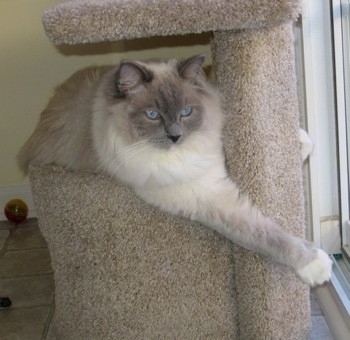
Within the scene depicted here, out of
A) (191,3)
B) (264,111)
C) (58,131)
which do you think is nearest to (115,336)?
(58,131)

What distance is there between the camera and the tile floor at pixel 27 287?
65.7 inches

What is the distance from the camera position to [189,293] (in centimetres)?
136

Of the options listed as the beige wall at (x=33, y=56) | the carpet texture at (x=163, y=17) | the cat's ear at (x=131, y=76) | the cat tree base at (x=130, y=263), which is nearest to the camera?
the carpet texture at (x=163, y=17)

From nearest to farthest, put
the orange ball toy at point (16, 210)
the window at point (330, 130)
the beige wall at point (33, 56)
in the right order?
the window at point (330, 130), the beige wall at point (33, 56), the orange ball toy at point (16, 210)

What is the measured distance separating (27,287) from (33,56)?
98cm

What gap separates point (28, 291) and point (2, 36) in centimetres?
108

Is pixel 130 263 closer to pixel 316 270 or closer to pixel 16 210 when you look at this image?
pixel 316 270

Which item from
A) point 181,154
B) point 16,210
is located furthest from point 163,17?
point 16,210

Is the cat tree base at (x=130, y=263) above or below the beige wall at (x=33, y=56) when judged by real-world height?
below

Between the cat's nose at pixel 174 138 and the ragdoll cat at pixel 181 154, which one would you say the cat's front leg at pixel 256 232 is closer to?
the ragdoll cat at pixel 181 154

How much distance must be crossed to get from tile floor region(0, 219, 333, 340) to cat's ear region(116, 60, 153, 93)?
85 centimetres

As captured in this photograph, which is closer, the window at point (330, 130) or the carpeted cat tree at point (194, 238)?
the carpeted cat tree at point (194, 238)

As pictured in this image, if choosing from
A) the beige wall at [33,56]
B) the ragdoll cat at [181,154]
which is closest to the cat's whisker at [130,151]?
the ragdoll cat at [181,154]

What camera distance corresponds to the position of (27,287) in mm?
1946
